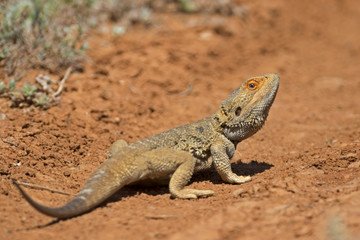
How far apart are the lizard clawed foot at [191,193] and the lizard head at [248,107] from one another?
1148 millimetres

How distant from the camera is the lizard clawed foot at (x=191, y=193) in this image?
6023mm

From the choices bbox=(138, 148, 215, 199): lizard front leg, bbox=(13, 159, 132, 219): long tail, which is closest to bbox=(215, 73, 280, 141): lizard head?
bbox=(138, 148, 215, 199): lizard front leg

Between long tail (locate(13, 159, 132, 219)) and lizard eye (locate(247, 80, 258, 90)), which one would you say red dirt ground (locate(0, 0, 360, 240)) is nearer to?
long tail (locate(13, 159, 132, 219))

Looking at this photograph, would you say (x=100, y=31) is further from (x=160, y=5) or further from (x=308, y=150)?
(x=308, y=150)

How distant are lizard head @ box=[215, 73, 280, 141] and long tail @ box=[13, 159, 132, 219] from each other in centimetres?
196

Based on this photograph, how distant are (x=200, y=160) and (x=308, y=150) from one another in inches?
96.8

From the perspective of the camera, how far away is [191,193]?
612cm

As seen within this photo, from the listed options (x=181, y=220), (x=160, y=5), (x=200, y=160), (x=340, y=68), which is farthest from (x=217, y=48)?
(x=181, y=220)

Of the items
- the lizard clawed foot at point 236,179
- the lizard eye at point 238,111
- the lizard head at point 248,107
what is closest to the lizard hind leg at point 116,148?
the lizard head at point 248,107

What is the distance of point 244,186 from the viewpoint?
6.41m

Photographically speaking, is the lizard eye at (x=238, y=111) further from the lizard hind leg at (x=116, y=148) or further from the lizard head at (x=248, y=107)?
the lizard hind leg at (x=116, y=148)

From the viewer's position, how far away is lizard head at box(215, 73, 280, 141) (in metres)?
6.68

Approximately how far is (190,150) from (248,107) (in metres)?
1.18

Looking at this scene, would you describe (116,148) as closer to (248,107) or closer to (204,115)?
(248,107)
